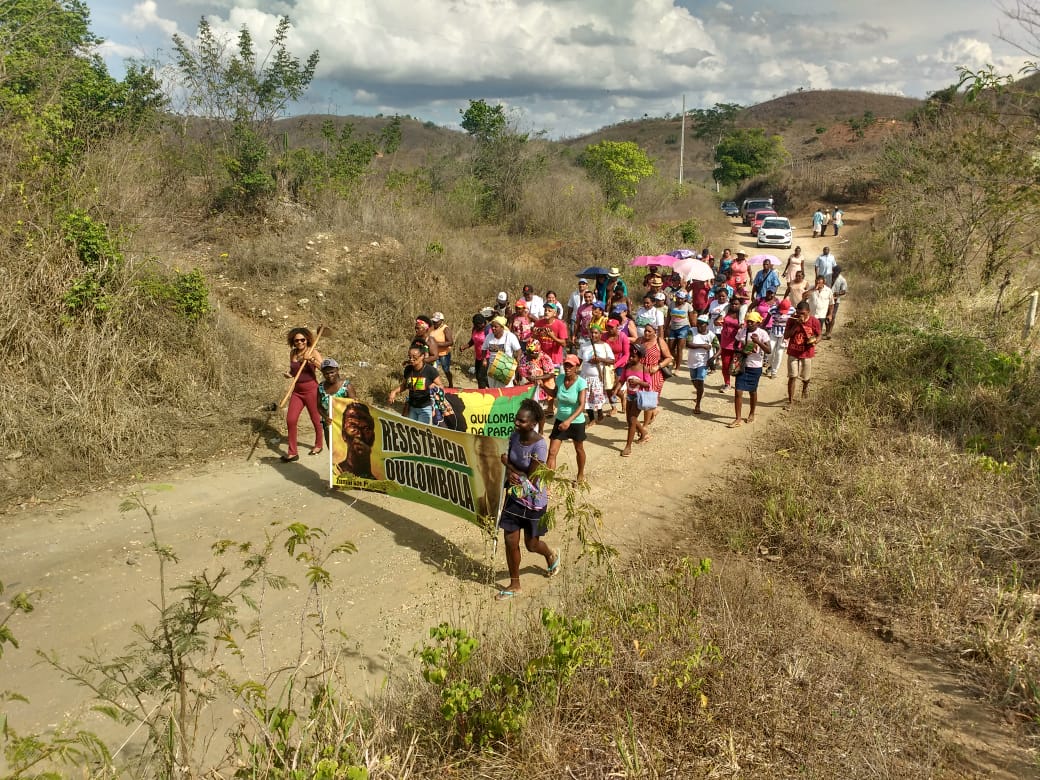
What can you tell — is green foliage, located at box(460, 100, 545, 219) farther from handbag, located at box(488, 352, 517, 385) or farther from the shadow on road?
the shadow on road

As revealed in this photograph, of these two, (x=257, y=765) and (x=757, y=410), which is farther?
(x=757, y=410)

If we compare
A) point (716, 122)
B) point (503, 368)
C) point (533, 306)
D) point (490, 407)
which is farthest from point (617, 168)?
point (716, 122)

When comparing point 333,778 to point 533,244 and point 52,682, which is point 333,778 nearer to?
point 52,682

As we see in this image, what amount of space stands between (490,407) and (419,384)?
3.68ft

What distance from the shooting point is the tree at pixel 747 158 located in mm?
57781

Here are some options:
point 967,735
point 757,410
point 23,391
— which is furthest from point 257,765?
point 757,410

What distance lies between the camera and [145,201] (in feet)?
37.2

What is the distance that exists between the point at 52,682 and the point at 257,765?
2.75m

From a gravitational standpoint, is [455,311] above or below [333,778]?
above

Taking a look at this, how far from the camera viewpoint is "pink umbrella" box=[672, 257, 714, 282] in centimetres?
1416

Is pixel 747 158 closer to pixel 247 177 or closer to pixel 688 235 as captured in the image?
pixel 688 235

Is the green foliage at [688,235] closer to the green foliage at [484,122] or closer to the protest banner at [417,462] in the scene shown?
the green foliage at [484,122]

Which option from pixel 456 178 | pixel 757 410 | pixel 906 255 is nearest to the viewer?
pixel 757 410

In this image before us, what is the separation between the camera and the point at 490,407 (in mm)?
8742
